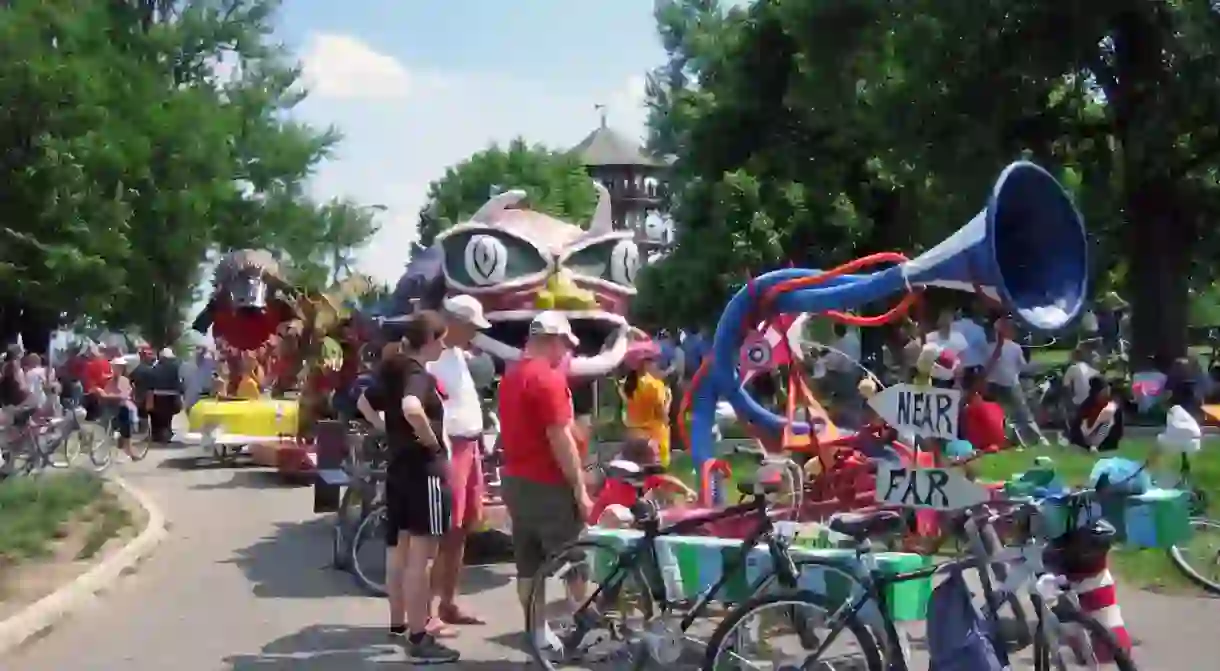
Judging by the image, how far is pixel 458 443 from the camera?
8.27 meters

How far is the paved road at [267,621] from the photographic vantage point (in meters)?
7.71

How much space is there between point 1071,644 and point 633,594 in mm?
2099

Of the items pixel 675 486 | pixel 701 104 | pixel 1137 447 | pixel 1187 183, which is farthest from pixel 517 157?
pixel 675 486

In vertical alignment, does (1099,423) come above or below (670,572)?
above

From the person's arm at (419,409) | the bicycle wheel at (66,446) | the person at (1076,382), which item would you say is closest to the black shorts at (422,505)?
the person's arm at (419,409)

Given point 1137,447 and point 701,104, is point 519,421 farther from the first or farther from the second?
point 701,104

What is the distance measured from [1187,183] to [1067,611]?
19.1 m

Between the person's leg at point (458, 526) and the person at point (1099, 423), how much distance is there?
615cm

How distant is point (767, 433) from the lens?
9609 millimetres

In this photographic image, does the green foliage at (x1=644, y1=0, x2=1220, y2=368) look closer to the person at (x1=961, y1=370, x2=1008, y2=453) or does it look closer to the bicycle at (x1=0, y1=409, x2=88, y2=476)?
the person at (x1=961, y1=370, x2=1008, y2=453)

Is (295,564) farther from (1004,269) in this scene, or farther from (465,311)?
(1004,269)

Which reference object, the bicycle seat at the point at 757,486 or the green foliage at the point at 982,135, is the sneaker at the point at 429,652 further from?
the green foliage at the point at 982,135

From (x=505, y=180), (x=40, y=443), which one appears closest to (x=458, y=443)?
(x=40, y=443)

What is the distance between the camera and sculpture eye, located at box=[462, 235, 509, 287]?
11242 millimetres
